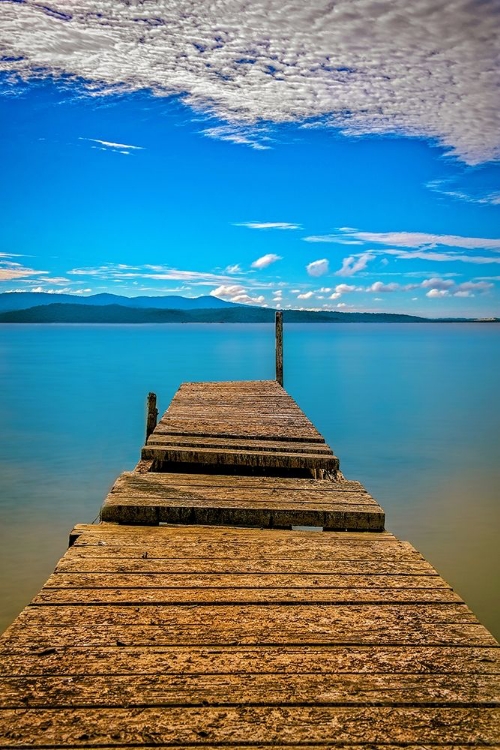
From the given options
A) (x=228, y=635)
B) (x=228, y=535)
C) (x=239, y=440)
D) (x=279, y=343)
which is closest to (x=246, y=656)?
(x=228, y=635)

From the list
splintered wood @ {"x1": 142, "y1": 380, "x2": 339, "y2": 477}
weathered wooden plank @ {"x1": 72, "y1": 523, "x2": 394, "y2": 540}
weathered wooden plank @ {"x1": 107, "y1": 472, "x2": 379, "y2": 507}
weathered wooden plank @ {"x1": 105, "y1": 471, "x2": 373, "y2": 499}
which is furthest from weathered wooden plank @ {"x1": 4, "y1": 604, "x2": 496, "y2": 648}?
splintered wood @ {"x1": 142, "y1": 380, "x2": 339, "y2": 477}

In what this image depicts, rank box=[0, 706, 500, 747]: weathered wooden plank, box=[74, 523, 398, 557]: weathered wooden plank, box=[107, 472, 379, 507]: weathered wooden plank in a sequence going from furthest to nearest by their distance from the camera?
box=[107, 472, 379, 507]: weathered wooden plank → box=[74, 523, 398, 557]: weathered wooden plank → box=[0, 706, 500, 747]: weathered wooden plank

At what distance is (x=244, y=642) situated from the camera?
3.24m

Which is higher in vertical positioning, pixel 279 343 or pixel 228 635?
pixel 279 343

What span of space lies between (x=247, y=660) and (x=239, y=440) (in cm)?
531

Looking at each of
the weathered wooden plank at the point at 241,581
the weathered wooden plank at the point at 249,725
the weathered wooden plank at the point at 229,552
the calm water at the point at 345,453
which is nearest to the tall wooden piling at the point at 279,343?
the calm water at the point at 345,453

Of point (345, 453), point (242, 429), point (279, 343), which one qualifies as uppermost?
point (279, 343)

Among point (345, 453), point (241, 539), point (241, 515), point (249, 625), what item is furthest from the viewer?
point (345, 453)

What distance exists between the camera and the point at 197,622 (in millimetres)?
3441

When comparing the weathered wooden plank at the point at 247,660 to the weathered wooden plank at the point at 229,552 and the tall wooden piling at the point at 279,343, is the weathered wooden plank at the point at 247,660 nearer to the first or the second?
the weathered wooden plank at the point at 229,552

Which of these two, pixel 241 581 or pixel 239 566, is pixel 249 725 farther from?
pixel 239 566

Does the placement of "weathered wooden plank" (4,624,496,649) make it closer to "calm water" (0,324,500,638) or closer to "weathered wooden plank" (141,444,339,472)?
"weathered wooden plank" (141,444,339,472)

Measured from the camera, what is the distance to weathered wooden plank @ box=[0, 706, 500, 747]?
253cm

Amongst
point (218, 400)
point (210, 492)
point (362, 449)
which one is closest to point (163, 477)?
point (210, 492)
